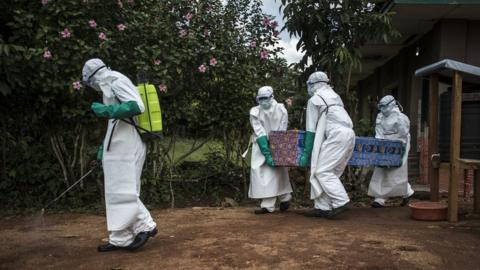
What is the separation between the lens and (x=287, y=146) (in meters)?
6.05

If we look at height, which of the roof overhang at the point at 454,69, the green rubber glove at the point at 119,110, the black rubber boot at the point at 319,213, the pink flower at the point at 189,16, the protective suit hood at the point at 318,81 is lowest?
the black rubber boot at the point at 319,213

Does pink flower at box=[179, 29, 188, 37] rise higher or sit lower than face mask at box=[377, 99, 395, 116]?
higher

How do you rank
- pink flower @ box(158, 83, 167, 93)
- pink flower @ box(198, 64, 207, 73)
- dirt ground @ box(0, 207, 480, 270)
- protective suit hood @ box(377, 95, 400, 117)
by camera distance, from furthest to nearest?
pink flower @ box(198, 64, 207, 73) < protective suit hood @ box(377, 95, 400, 117) < pink flower @ box(158, 83, 167, 93) < dirt ground @ box(0, 207, 480, 270)

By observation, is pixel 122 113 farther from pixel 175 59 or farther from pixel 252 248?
pixel 175 59

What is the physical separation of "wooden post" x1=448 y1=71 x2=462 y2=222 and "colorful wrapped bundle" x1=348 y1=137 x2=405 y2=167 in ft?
3.30

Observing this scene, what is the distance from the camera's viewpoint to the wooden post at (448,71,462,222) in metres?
5.29

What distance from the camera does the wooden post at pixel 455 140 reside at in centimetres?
529

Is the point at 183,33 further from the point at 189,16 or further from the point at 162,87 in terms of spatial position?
the point at 162,87

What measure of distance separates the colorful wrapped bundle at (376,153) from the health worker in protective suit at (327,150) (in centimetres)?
26

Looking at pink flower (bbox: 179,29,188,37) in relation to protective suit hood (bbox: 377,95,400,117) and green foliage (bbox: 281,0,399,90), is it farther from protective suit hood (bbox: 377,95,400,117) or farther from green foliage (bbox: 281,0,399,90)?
protective suit hood (bbox: 377,95,400,117)

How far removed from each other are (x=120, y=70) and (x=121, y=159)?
2.81m

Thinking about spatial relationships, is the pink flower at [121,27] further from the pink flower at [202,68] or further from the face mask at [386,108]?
the face mask at [386,108]

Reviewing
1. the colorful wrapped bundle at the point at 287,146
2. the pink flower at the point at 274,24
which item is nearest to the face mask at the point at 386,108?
the colorful wrapped bundle at the point at 287,146

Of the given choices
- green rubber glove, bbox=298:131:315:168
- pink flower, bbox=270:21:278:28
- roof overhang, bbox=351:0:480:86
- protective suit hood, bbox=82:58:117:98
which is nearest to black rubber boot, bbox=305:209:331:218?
green rubber glove, bbox=298:131:315:168
